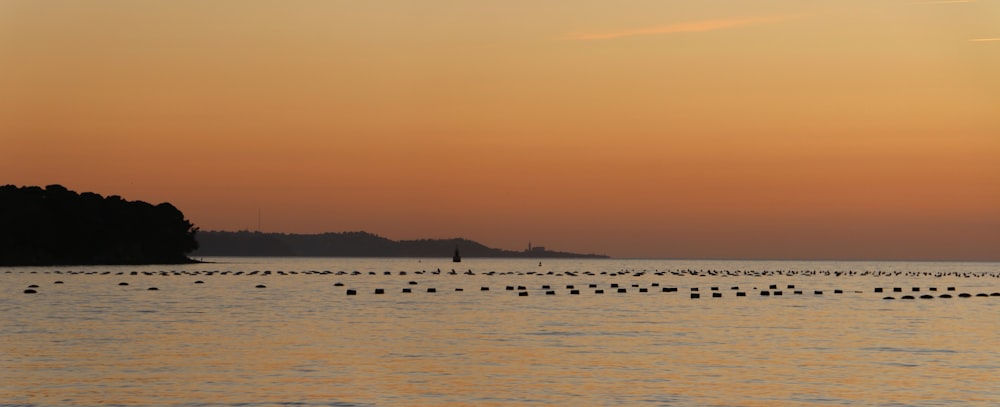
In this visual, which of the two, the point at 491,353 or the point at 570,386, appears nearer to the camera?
the point at 570,386

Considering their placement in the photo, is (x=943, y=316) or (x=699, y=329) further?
(x=943, y=316)

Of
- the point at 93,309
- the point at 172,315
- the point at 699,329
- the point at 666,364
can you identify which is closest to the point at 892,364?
the point at 666,364

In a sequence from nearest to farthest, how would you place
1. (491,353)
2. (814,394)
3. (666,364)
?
(814,394) < (666,364) < (491,353)

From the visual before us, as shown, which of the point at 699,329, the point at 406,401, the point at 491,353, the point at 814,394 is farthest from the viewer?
the point at 699,329

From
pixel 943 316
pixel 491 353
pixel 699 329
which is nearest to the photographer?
pixel 491 353

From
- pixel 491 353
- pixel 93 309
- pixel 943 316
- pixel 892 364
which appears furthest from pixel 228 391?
pixel 943 316

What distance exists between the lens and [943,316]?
86875 millimetres

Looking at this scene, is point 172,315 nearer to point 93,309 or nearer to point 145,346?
point 93,309

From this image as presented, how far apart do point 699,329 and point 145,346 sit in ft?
99.0

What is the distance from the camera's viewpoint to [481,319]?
263ft

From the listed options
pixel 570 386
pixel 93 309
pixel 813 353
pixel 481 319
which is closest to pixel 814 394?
pixel 570 386

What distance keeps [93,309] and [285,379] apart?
48.8 metres

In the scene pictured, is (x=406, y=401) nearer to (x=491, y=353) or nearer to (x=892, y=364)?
(x=491, y=353)

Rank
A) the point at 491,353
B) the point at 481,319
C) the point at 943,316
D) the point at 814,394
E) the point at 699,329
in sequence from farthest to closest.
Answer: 1. the point at 943,316
2. the point at 481,319
3. the point at 699,329
4. the point at 491,353
5. the point at 814,394
